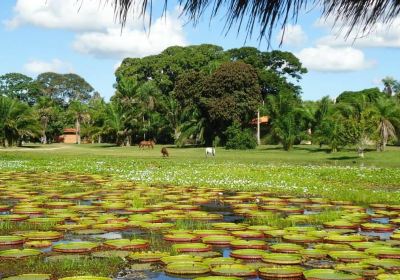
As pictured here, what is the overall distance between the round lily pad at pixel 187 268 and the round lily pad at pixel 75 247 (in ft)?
4.50

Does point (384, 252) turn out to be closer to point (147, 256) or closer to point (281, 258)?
point (281, 258)

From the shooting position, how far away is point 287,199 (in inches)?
473

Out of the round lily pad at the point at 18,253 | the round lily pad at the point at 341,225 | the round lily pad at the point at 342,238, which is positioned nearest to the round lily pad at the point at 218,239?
the round lily pad at the point at 342,238

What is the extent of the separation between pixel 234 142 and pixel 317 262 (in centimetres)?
3219

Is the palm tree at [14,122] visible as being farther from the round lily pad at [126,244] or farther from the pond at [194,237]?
the round lily pad at [126,244]

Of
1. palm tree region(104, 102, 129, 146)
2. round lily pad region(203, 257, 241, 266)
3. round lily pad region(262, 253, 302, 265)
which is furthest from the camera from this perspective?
palm tree region(104, 102, 129, 146)

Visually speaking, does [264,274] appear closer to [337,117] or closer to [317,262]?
[317,262]

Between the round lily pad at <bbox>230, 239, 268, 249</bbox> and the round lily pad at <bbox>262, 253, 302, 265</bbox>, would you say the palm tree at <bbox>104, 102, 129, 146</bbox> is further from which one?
the round lily pad at <bbox>262, 253, 302, 265</bbox>

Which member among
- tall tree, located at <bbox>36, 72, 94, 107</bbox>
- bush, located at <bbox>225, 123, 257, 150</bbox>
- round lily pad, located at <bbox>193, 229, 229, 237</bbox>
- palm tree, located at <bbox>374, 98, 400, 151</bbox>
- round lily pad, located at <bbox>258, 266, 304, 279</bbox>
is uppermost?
tall tree, located at <bbox>36, 72, 94, 107</bbox>

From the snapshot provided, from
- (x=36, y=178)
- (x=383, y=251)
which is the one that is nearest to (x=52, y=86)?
(x=36, y=178)

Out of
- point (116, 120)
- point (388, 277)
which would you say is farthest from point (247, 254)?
point (116, 120)

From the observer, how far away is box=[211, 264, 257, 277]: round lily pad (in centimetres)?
535

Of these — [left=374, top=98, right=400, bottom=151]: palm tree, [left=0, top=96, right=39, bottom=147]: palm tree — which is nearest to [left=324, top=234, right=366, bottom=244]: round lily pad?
[left=374, top=98, right=400, bottom=151]: palm tree

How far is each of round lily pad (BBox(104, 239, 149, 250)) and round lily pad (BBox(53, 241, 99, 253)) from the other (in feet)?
0.64
